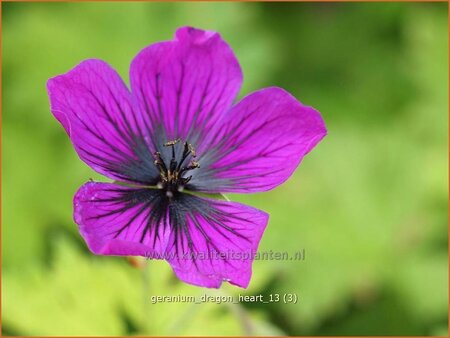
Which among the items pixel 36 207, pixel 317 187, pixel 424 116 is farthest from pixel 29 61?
pixel 424 116

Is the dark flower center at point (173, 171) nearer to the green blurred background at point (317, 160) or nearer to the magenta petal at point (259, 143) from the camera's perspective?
the magenta petal at point (259, 143)

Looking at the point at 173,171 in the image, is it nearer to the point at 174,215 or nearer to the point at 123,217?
the point at 174,215

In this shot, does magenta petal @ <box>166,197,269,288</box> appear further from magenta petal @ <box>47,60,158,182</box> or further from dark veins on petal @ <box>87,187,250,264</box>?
magenta petal @ <box>47,60,158,182</box>

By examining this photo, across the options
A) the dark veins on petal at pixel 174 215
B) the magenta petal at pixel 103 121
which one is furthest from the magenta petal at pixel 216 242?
the magenta petal at pixel 103 121

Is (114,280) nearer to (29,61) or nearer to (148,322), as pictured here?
(148,322)

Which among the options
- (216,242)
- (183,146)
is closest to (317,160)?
(183,146)

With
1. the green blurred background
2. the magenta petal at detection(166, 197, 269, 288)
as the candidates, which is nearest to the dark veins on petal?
the magenta petal at detection(166, 197, 269, 288)
